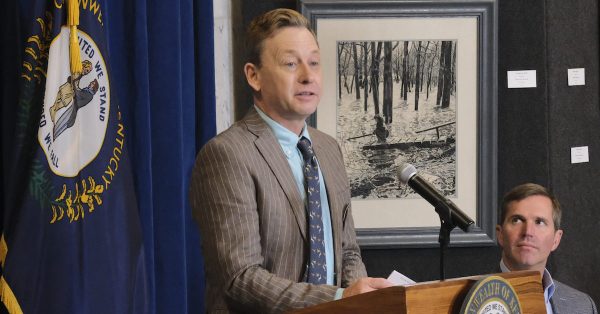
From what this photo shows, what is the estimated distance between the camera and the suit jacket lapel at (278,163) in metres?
2.21

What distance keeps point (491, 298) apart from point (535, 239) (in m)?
1.87

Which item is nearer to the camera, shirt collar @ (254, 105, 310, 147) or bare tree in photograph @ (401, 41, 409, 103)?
shirt collar @ (254, 105, 310, 147)

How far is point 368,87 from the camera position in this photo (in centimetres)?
445

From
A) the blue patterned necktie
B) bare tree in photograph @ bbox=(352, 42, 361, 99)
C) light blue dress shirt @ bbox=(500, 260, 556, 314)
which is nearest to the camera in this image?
the blue patterned necktie

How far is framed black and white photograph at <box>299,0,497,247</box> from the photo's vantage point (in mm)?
4430

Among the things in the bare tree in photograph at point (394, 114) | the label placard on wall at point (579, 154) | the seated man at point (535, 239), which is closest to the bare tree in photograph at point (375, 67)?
the bare tree in photograph at point (394, 114)

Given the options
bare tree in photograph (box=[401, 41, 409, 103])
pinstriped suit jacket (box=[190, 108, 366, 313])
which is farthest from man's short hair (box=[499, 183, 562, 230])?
pinstriped suit jacket (box=[190, 108, 366, 313])

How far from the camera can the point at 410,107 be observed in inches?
177

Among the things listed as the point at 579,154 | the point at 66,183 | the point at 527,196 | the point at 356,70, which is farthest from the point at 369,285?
the point at 579,154

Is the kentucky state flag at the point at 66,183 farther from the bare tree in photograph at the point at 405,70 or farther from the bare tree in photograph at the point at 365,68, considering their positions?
the bare tree in photograph at the point at 405,70

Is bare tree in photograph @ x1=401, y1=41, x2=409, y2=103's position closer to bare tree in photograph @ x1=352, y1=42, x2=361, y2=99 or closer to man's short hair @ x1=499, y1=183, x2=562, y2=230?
bare tree in photograph @ x1=352, y1=42, x2=361, y2=99

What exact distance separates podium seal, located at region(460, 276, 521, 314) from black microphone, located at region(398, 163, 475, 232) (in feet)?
0.55

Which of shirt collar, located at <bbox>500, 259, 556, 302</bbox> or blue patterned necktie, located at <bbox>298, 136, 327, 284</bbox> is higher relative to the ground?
blue patterned necktie, located at <bbox>298, 136, 327, 284</bbox>

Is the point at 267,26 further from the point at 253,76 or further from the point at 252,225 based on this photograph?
the point at 252,225
